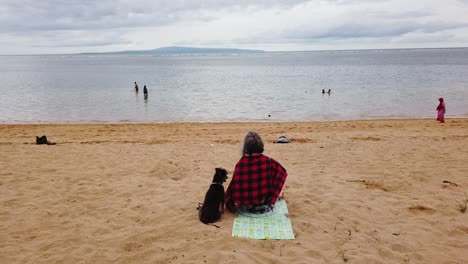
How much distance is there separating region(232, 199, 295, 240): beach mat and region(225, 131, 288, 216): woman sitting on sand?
0.15 metres

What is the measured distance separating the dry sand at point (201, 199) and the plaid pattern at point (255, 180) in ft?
1.60

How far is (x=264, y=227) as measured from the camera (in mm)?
5180

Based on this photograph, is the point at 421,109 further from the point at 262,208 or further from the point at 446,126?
the point at 262,208

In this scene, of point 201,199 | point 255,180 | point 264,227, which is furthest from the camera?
point 201,199

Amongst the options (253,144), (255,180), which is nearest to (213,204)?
(255,180)

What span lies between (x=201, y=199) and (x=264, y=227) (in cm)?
188

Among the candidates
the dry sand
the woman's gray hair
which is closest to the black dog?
the dry sand

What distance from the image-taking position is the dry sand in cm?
462

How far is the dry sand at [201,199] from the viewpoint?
4.62 m

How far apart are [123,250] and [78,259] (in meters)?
0.57

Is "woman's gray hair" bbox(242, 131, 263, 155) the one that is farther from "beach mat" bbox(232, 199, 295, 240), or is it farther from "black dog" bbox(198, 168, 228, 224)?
"beach mat" bbox(232, 199, 295, 240)

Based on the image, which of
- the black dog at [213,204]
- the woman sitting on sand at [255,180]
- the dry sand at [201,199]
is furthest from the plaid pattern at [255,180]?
the dry sand at [201,199]

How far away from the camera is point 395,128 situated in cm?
1706

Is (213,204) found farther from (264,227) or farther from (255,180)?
(264,227)
